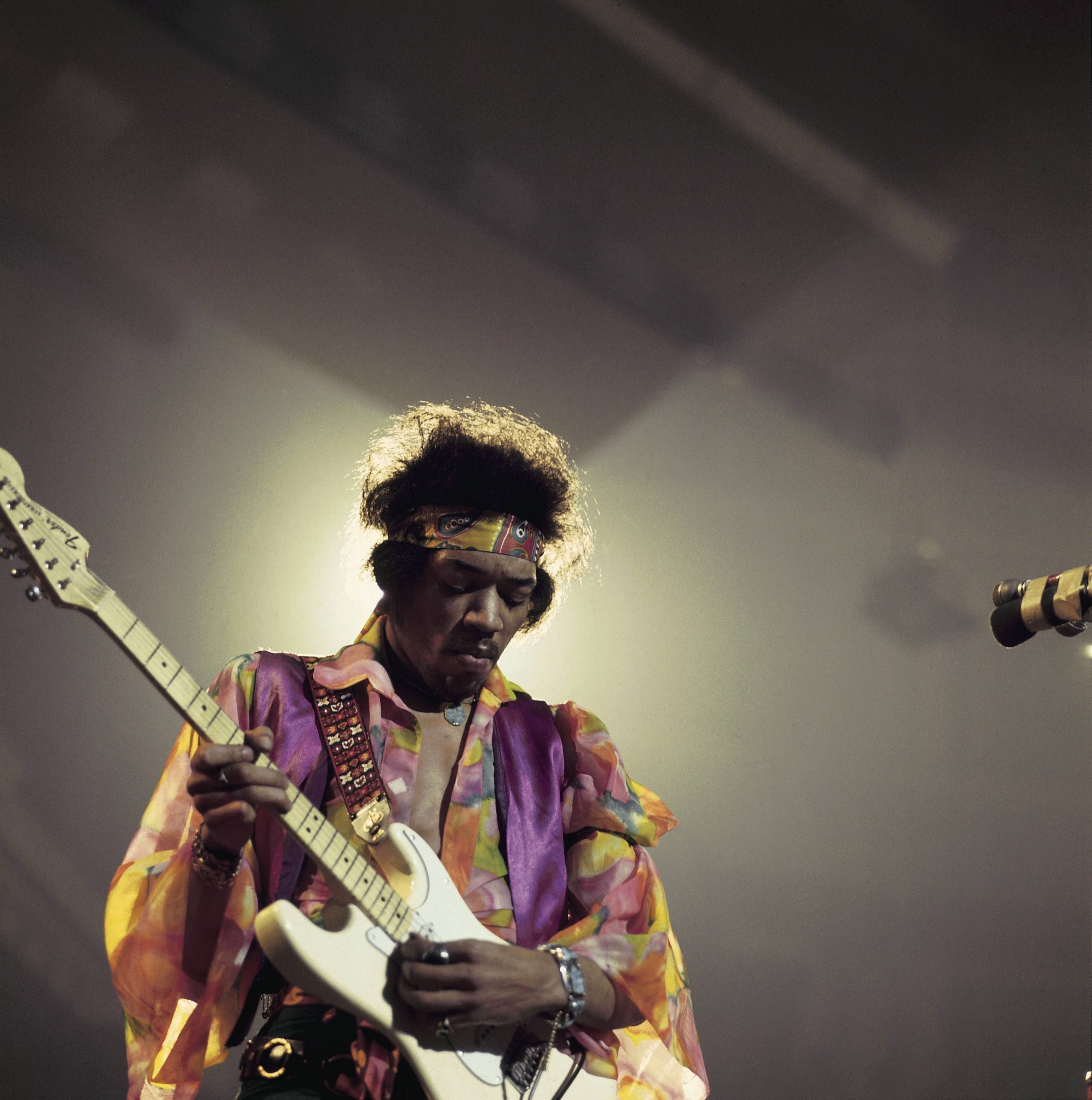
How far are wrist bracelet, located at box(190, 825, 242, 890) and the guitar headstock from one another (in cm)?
34

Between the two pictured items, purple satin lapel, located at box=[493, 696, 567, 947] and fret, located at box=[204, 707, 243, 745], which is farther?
purple satin lapel, located at box=[493, 696, 567, 947]

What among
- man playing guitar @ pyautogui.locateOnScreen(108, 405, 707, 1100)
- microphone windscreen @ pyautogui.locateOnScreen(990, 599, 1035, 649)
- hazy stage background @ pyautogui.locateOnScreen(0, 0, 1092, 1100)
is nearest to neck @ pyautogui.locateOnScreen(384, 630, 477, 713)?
man playing guitar @ pyautogui.locateOnScreen(108, 405, 707, 1100)

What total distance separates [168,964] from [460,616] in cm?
59

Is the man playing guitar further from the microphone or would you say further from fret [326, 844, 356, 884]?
the microphone

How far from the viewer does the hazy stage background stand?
1979mm

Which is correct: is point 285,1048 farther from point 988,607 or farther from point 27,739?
point 988,607

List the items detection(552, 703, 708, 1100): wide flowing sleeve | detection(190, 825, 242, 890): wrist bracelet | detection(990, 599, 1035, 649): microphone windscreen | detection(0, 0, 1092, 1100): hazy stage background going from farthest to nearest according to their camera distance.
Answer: detection(0, 0, 1092, 1100): hazy stage background
detection(552, 703, 708, 1100): wide flowing sleeve
detection(990, 599, 1035, 649): microphone windscreen
detection(190, 825, 242, 890): wrist bracelet

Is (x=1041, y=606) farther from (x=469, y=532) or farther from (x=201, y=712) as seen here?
(x=201, y=712)

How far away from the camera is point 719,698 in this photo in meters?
2.29

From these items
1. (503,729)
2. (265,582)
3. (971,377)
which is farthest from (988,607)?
(265,582)

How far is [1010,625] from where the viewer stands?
4.17 feet

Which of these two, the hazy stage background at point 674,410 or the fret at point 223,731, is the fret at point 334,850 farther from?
the hazy stage background at point 674,410

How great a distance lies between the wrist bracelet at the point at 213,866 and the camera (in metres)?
1.15

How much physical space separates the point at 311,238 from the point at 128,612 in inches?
55.9
